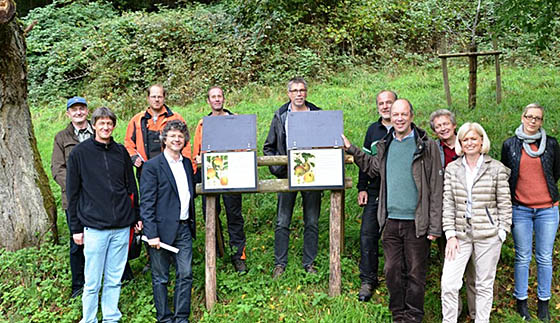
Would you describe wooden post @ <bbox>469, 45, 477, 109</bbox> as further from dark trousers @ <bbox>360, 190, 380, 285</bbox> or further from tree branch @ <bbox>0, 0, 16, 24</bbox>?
tree branch @ <bbox>0, 0, 16, 24</bbox>

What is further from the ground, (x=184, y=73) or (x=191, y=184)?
(x=184, y=73)

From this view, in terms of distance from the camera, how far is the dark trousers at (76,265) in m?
4.90

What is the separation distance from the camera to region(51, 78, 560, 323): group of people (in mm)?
4039

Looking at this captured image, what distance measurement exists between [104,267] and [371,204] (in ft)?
8.80

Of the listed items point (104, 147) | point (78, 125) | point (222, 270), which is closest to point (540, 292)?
point (222, 270)

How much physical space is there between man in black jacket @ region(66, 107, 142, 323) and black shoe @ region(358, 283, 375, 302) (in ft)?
7.83

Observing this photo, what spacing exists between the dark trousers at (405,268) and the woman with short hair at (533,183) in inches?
36.1

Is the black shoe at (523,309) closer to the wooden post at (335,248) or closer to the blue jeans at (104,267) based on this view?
the wooden post at (335,248)

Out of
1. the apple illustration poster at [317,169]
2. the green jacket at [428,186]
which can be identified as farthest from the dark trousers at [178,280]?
the green jacket at [428,186]

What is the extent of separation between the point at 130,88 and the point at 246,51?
3.39 metres

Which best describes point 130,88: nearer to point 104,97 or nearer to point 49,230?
point 104,97

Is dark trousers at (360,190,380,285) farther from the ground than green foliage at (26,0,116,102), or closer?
closer

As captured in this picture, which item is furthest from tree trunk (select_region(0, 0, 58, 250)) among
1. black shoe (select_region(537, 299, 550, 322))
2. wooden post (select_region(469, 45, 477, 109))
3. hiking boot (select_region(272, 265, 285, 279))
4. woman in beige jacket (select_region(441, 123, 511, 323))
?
wooden post (select_region(469, 45, 477, 109))

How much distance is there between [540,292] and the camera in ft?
14.6
